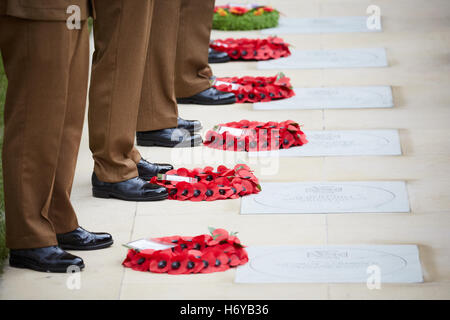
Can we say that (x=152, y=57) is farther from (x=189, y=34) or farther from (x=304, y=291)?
(x=304, y=291)

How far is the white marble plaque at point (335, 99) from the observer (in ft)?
18.2

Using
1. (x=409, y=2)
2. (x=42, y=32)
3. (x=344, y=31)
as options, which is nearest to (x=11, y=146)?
(x=42, y=32)

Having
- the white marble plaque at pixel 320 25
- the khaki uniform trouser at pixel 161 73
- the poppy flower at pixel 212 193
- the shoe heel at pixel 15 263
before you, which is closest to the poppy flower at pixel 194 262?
the shoe heel at pixel 15 263

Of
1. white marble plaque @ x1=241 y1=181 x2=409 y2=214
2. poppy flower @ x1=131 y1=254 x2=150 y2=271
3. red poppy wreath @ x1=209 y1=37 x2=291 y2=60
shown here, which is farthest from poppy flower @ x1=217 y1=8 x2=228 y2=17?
poppy flower @ x1=131 y1=254 x2=150 y2=271

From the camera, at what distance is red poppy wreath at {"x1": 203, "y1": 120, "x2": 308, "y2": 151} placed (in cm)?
484

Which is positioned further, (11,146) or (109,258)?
(109,258)

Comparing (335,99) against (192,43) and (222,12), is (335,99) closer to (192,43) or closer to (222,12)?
(192,43)

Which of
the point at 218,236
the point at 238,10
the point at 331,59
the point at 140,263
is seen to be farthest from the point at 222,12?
the point at 140,263

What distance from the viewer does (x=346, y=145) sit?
15.9ft

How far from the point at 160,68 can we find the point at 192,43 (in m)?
0.78

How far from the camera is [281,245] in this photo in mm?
3609

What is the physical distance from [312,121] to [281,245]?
179cm
